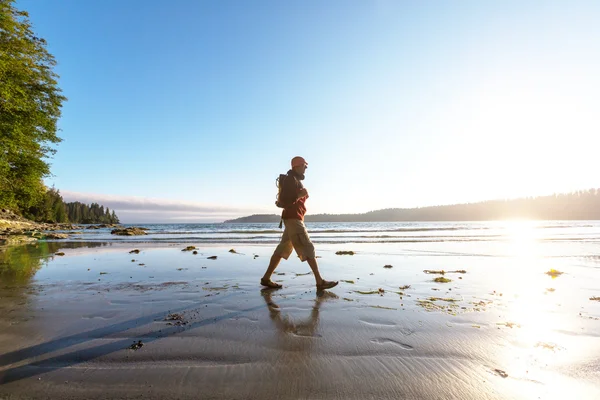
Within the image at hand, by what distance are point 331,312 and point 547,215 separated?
614ft

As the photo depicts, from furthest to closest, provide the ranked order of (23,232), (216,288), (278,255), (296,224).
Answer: (23,232), (278,255), (216,288), (296,224)

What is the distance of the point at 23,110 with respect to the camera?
16.2m

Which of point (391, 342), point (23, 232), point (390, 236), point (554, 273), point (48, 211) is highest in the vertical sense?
point (48, 211)

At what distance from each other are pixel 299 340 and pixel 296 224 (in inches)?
119

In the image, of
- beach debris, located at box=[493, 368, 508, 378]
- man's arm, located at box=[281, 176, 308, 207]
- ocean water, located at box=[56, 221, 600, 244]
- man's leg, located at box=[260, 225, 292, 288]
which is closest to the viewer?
beach debris, located at box=[493, 368, 508, 378]

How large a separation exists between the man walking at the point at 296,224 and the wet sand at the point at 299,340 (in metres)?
0.44

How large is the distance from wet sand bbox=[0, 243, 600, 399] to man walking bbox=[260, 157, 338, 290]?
0.44 meters

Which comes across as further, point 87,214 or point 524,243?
point 87,214

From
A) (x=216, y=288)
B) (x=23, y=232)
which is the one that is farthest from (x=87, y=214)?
(x=216, y=288)

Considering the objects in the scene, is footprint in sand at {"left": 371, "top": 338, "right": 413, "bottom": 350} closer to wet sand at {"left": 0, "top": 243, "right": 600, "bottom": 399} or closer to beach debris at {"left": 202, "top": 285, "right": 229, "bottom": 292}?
wet sand at {"left": 0, "top": 243, "right": 600, "bottom": 399}

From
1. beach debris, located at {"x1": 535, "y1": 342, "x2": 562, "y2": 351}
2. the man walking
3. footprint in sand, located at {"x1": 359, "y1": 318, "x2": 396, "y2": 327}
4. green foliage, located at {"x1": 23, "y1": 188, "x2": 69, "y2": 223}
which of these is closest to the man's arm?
the man walking

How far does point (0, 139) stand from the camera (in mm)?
14711

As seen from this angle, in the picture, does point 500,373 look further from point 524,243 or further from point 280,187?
point 524,243

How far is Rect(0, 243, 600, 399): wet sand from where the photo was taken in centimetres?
235
